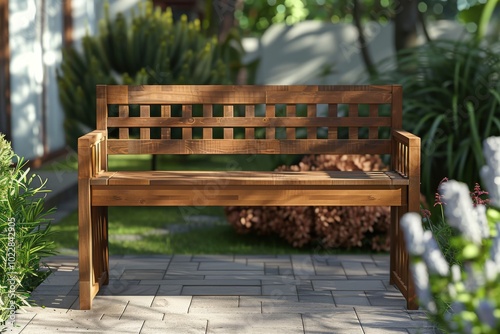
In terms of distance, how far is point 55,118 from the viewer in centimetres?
1168

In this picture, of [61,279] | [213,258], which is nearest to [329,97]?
[213,258]

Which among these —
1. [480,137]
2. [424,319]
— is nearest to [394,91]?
[424,319]

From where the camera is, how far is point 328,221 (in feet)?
19.7

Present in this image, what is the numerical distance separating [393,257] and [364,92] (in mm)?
933

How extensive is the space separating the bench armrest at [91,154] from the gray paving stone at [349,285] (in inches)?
53.1

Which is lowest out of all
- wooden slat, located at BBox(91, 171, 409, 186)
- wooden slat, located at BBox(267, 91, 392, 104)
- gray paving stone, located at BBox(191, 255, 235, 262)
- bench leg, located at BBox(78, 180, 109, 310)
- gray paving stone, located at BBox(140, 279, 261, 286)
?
gray paving stone, located at BBox(191, 255, 235, 262)

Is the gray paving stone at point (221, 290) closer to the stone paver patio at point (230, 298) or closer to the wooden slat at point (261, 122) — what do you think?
the stone paver patio at point (230, 298)

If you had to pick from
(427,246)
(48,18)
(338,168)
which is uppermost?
(48,18)

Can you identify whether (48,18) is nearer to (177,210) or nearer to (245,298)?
(177,210)

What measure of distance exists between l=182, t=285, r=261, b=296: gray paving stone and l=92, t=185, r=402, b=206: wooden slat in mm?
585

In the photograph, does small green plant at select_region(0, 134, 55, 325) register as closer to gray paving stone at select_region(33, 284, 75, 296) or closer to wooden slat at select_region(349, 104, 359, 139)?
gray paving stone at select_region(33, 284, 75, 296)

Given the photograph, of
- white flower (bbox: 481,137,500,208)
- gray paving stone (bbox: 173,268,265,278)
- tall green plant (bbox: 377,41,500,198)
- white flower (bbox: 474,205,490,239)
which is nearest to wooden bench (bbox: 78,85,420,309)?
gray paving stone (bbox: 173,268,265,278)

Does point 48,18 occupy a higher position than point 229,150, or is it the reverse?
point 48,18

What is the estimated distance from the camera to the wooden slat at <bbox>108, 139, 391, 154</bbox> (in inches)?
194
